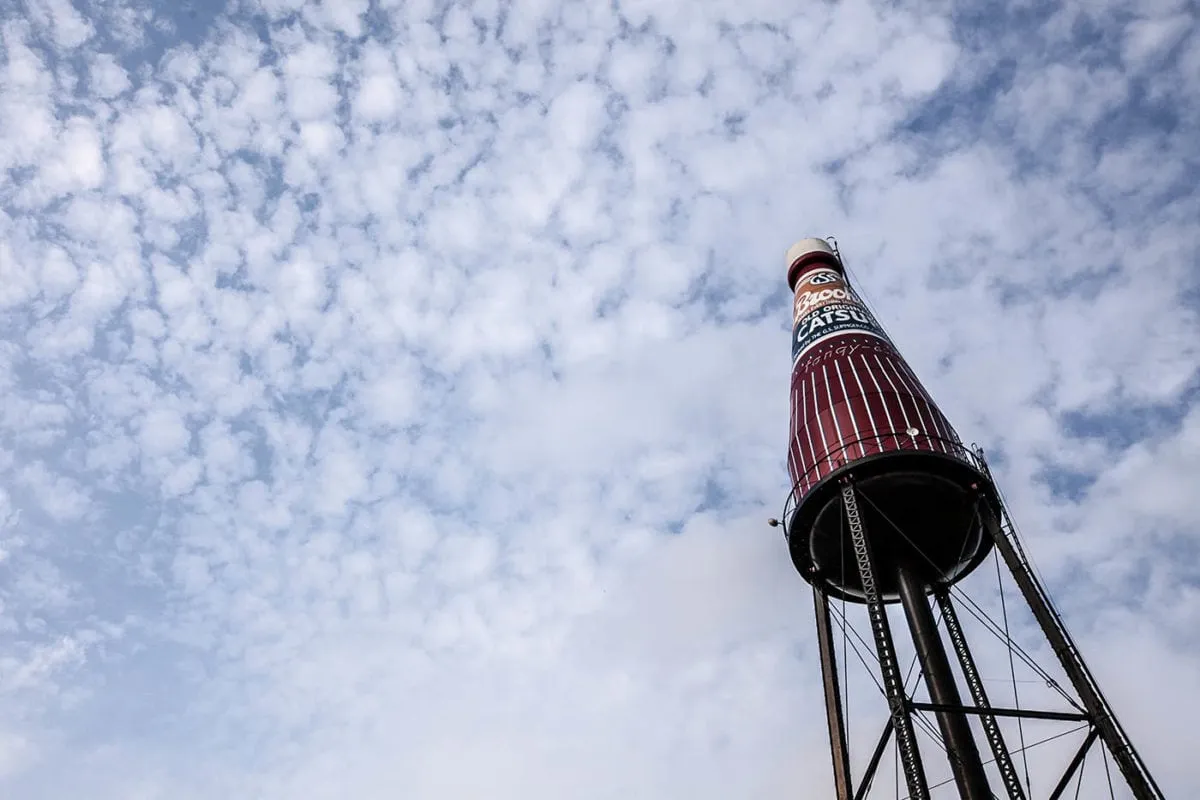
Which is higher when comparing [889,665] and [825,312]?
[825,312]

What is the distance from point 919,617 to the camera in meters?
19.0

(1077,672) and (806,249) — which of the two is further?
(806,249)

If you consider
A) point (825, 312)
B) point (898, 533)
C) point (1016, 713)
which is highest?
point (825, 312)

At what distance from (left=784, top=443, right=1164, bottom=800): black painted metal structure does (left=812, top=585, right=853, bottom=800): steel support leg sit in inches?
0.8

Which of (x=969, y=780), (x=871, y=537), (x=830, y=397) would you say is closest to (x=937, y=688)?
(x=969, y=780)

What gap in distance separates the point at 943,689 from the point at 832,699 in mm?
2375

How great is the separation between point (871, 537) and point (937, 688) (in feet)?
10.6

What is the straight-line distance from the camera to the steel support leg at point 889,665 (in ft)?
47.1

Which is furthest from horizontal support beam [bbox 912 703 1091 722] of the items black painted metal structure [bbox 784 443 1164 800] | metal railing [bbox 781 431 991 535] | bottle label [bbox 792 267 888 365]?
bottle label [bbox 792 267 888 365]

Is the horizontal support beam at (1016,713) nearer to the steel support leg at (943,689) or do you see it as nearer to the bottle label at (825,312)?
the steel support leg at (943,689)

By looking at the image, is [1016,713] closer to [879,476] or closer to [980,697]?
[980,697]

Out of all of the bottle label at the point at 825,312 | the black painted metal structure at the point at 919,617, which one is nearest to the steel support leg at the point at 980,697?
the black painted metal structure at the point at 919,617

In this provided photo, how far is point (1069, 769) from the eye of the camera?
16750 mm

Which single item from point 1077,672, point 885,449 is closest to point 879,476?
point 885,449
